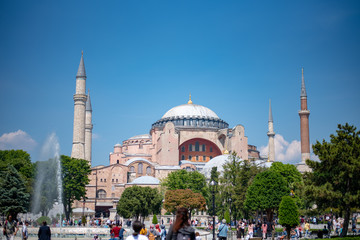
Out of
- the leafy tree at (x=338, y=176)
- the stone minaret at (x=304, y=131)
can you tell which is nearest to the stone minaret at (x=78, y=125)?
the stone minaret at (x=304, y=131)

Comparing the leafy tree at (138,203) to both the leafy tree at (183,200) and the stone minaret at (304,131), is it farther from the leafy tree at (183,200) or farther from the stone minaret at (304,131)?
the stone minaret at (304,131)

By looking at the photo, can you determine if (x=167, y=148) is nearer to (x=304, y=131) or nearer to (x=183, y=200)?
(x=304, y=131)

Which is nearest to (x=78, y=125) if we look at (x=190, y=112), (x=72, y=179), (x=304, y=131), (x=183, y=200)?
(x=72, y=179)

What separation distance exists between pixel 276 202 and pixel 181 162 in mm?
29131

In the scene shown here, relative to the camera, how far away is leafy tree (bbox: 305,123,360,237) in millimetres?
19828

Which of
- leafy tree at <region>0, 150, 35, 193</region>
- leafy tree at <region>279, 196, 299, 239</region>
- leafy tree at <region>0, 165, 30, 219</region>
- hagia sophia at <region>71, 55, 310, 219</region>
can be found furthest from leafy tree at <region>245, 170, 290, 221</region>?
hagia sophia at <region>71, 55, 310, 219</region>

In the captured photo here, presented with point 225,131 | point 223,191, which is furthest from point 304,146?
point 223,191

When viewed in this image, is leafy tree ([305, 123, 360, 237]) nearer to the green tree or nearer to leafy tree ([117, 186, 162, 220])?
leafy tree ([117, 186, 162, 220])

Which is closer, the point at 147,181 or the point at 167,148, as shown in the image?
the point at 147,181

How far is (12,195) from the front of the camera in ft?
93.3

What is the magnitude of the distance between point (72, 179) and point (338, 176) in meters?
28.3

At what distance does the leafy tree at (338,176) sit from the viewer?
19.8 metres

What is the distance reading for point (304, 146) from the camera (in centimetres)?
5031

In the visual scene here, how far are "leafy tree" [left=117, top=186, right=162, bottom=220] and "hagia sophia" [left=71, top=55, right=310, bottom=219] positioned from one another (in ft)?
29.0
